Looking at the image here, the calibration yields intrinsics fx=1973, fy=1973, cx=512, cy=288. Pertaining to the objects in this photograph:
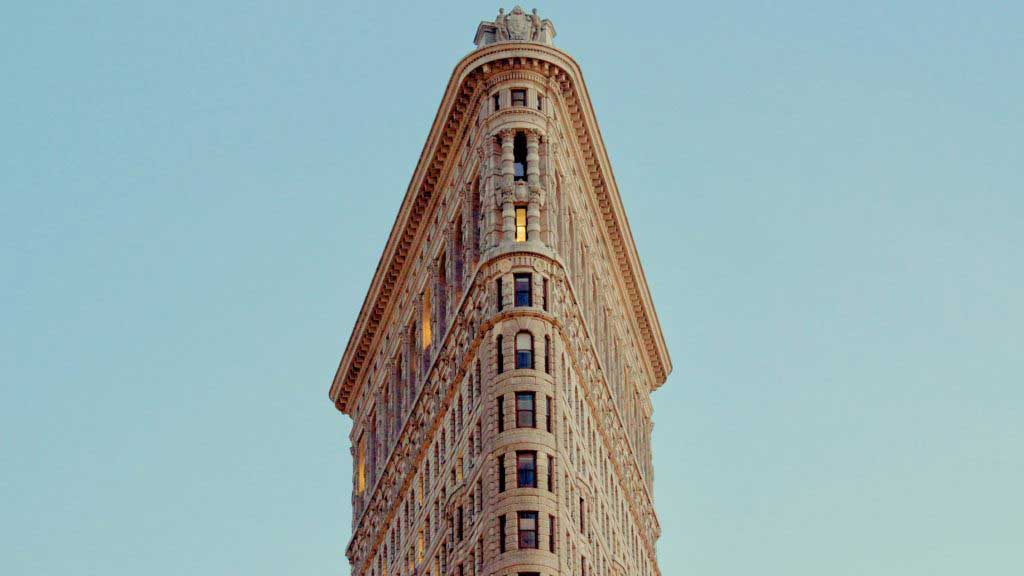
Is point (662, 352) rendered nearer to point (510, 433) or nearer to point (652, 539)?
point (652, 539)

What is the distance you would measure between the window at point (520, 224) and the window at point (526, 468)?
15.8 m

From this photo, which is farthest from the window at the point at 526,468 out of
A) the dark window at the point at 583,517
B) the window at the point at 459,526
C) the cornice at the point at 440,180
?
the cornice at the point at 440,180

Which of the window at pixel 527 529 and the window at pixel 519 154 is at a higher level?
the window at pixel 519 154

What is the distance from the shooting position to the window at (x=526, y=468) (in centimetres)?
11519

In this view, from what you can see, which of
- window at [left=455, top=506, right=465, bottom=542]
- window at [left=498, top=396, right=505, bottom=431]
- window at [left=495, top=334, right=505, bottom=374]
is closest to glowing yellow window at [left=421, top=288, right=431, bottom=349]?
window at [left=495, top=334, right=505, bottom=374]

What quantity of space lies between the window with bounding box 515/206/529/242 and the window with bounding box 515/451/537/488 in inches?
622

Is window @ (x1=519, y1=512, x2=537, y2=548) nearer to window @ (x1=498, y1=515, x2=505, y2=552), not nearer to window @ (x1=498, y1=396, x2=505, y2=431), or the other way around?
window @ (x1=498, y1=515, x2=505, y2=552)

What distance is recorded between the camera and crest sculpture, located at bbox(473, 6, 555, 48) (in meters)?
134

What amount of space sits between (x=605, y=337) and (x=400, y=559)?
73.2ft

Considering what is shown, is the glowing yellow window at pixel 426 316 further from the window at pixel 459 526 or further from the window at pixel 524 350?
the window at pixel 524 350

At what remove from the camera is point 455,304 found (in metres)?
133

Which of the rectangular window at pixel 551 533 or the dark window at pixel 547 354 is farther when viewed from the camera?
the dark window at pixel 547 354

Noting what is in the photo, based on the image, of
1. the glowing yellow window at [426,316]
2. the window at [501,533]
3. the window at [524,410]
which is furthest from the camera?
the glowing yellow window at [426,316]

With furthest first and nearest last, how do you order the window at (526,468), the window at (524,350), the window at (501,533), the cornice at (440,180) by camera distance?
1. the cornice at (440,180)
2. the window at (524,350)
3. the window at (526,468)
4. the window at (501,533)
